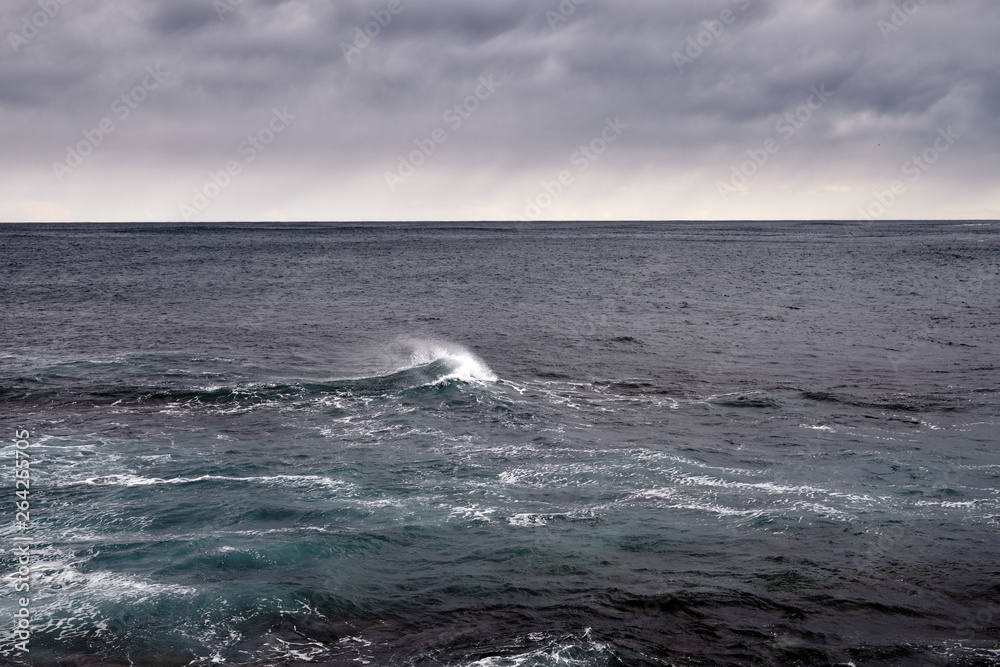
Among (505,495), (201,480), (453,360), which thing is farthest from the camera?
(453,360)

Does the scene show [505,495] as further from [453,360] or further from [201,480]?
[453,360]

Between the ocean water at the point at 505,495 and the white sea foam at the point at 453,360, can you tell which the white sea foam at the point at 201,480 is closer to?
the ocean water at the point at 505,495

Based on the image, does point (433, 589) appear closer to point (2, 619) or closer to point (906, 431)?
point (2, 619)

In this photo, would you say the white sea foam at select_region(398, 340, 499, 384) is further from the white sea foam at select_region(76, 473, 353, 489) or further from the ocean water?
the white sea foam at select_region(76, 473, 353, 489)

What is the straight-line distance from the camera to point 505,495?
25.0 metres

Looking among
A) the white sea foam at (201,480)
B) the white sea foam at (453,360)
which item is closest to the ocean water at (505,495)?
the white sea foam at (201,480)

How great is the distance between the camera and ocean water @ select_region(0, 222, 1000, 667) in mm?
17453

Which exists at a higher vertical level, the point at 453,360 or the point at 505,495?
the point at 453,360

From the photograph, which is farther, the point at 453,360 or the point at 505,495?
the point at 453,360

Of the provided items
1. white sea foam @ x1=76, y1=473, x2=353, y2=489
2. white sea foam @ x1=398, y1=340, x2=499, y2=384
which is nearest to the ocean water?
white sea foam @ x1=76, y1=473, x2=353, y2=489

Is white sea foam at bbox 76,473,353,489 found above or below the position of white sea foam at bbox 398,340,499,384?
below

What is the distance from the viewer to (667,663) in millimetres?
16156

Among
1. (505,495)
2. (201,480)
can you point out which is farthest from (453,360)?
(201,480)

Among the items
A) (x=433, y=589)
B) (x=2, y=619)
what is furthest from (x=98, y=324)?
(x=433, y=589)
